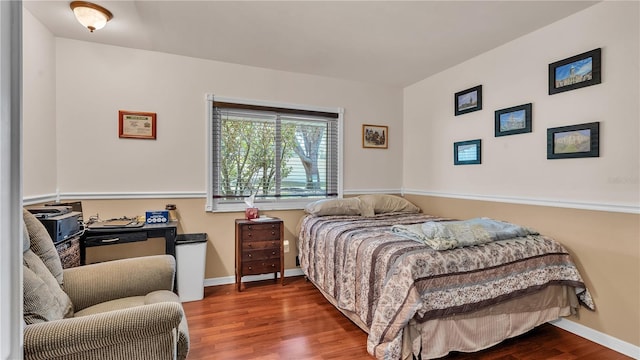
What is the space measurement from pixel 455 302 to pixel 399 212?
193 cm

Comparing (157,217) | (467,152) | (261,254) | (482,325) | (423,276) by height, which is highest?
(467,152)

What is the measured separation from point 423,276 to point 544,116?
1.87m

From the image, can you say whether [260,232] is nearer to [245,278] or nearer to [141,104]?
[245,278]

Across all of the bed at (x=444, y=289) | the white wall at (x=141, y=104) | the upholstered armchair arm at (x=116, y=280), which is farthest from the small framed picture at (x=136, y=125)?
the bed at (x=444, y=289)

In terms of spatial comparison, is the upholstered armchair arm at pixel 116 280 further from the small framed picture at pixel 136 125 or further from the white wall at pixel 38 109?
the small framed picture at pixel 136 125

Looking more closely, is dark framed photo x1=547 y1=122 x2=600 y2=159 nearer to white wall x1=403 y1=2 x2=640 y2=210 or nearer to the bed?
white wall x1=403 y1=2 x2=640 y2=210

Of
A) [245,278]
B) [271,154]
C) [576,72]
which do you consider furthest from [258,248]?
[576,72]

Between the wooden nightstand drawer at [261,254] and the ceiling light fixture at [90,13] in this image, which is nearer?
the ceiling light fixture at [90,13]

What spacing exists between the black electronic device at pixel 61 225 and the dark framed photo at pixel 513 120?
368cm

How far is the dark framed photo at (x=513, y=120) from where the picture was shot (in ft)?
8.86

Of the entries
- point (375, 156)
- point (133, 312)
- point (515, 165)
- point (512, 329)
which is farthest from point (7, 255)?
point (375, 156)

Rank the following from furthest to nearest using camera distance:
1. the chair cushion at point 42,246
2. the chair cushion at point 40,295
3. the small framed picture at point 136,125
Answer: the small framed picture at point 136,125, the chair cushion at point 42,246, the chair cushion at point 40,295

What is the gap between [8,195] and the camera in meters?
0.64

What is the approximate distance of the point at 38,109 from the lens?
253 cm
